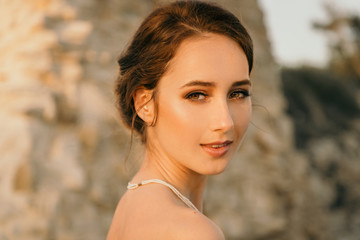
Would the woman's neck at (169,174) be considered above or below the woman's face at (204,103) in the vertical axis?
below

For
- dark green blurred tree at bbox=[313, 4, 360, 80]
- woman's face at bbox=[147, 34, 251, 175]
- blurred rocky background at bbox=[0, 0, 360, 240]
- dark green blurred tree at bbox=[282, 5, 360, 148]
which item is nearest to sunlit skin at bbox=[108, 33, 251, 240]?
woman's face at bbox=[147, 34, 251, 175]

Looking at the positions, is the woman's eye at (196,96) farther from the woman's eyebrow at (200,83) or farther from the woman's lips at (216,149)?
the woman's lips at (216,149)

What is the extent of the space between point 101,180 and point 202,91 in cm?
242

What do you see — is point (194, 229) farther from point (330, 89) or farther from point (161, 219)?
point (330, 89)

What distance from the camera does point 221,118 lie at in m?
1.40

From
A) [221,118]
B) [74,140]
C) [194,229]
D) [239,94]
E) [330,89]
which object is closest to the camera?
[194,229]

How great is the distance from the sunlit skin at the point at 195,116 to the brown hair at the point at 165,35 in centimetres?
3

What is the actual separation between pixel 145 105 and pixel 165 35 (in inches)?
10.1

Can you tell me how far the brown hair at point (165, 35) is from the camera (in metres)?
1.52

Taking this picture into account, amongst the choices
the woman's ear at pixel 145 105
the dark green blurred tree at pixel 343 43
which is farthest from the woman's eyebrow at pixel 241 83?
the dark green blurred tree at pixel 343 43

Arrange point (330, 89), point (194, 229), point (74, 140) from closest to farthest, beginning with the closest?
point (194, 229) < point (74, 140) < point (330, 89)

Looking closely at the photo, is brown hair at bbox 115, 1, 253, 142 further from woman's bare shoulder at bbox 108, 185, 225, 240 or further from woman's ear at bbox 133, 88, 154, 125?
woman's bare shoulder at bbox 108, 185, 225, 240

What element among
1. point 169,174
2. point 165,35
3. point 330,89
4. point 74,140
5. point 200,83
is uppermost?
point 165,35

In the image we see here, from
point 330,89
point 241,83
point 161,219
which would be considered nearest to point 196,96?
point 241,83
